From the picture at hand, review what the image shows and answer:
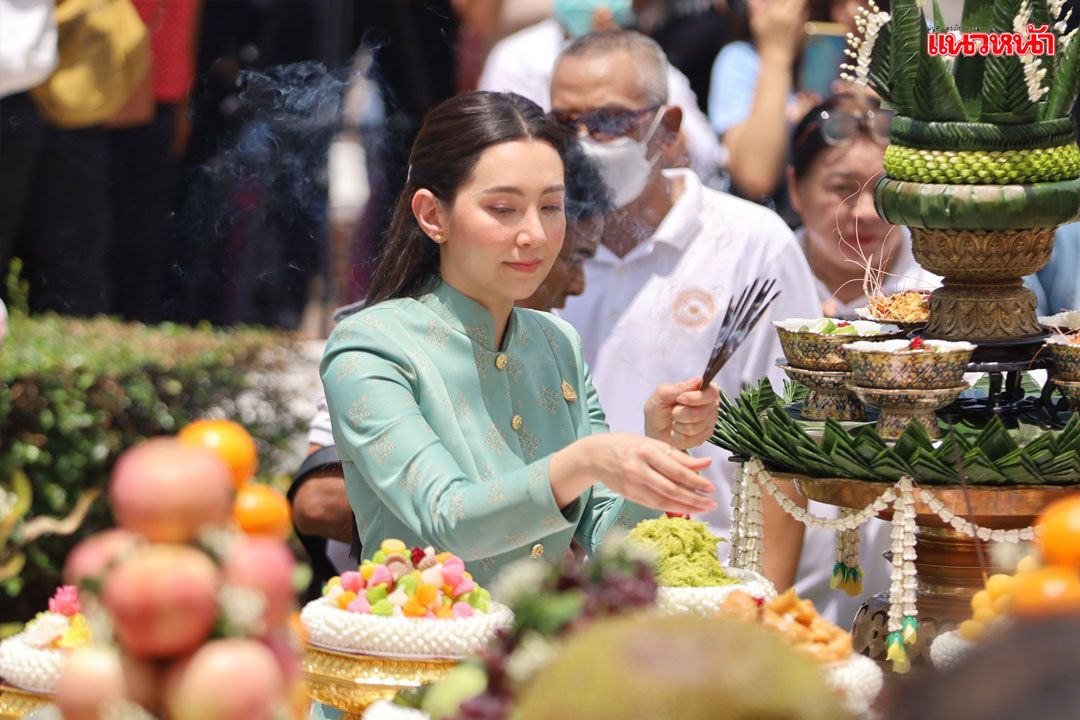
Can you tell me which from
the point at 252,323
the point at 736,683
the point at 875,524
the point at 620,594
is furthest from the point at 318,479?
the point at 252,323

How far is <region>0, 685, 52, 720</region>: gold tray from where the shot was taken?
67.0 inches

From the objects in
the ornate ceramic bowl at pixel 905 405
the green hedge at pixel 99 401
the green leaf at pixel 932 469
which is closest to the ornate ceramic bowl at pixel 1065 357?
the ornate ceramic bowl at pixel 905 405

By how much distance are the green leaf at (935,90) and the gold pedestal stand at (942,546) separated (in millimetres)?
532

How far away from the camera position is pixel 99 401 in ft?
15.6

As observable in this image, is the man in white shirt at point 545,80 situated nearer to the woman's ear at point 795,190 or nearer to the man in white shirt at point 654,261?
the woman's ear at point 795,190

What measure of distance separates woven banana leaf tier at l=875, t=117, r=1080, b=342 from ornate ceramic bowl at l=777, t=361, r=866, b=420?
0.16m

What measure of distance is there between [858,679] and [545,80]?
11.3ft

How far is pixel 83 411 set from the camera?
4.72m

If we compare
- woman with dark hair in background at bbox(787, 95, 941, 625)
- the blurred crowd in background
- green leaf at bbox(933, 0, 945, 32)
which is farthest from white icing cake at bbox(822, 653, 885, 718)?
the blurred crowd in background

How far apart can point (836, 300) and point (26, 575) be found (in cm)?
237

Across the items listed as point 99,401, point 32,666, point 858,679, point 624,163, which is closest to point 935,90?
point 858,679

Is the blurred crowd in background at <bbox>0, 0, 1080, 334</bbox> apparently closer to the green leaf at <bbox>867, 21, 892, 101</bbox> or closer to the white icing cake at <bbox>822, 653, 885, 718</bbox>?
the green leaf at <bbox>867, 21, 892, 101</bbox>

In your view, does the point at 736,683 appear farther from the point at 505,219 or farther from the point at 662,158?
A: the point at 662,158

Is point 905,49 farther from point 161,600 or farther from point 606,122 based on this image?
point 606,122
